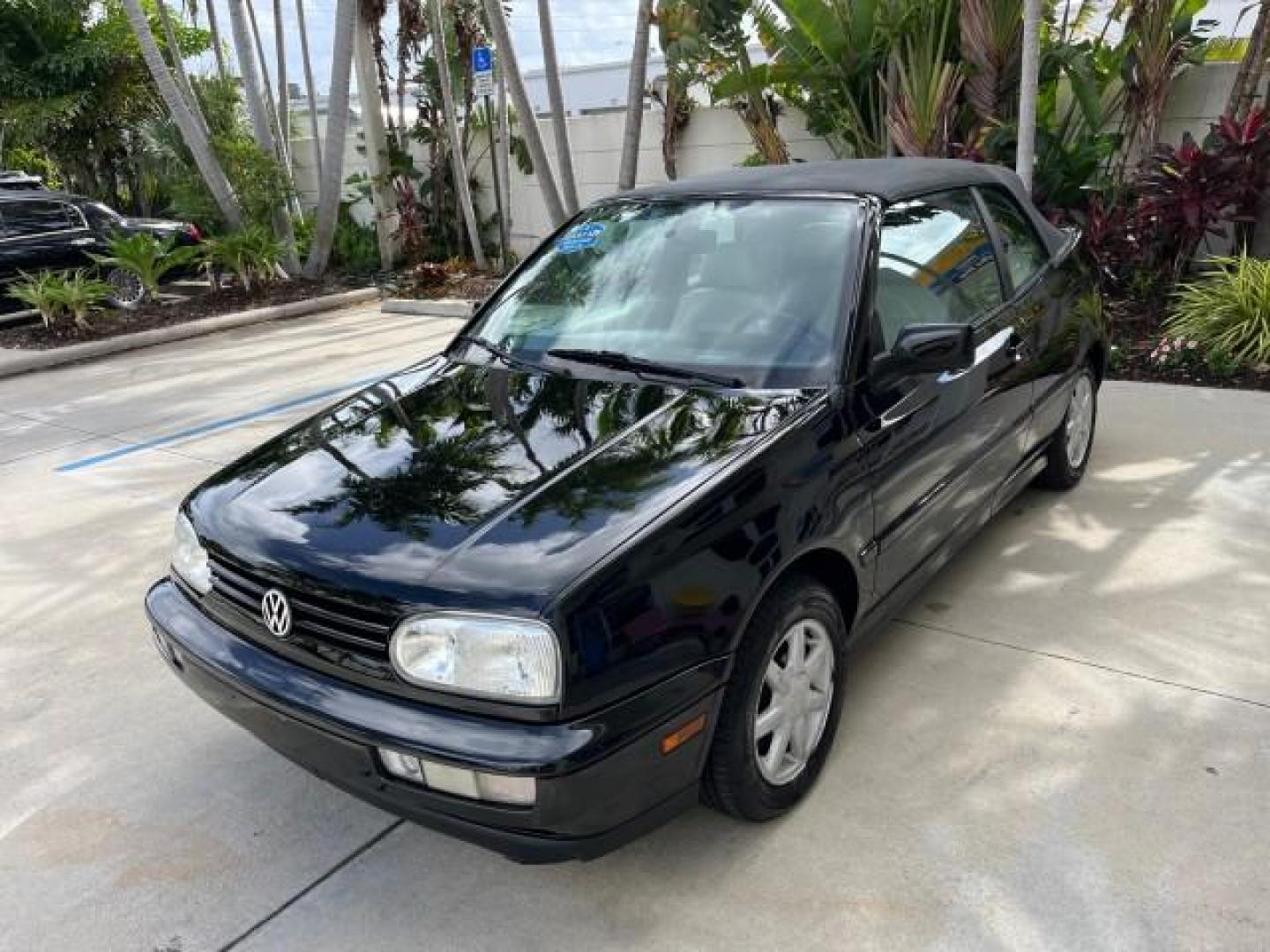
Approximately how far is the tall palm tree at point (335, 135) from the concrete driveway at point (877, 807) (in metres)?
8.39

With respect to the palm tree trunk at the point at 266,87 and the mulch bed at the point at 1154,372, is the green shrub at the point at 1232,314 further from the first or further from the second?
the palm tree trunk at the point at 266,87

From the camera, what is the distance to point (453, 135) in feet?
41.1

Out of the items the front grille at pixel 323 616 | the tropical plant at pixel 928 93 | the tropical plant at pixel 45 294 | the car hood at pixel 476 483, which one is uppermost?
the tropical plant at pixel 928 93

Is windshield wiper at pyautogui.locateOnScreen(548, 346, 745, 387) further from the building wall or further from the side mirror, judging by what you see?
the building wall

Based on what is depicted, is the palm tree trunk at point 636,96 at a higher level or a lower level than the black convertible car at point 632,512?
higher

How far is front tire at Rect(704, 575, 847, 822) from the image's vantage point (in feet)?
8.01

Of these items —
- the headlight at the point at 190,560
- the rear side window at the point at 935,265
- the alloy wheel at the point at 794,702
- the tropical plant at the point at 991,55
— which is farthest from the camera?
the tropical plant at the point at 991,55

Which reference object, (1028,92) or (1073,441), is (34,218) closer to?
(1028,92)

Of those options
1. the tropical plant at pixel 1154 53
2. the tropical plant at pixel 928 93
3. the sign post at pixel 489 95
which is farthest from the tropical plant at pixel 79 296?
the tropical plant at pixel 1154 53

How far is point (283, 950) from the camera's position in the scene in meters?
2.40

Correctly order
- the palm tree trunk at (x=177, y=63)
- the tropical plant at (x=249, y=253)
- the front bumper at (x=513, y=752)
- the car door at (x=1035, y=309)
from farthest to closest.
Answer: the palm tree trunk at (x=177, y=63)
the tropical plant at (x=249, y=253)
the car door at (x=1035, y=309)
the front bumper at (x=513, y=752)

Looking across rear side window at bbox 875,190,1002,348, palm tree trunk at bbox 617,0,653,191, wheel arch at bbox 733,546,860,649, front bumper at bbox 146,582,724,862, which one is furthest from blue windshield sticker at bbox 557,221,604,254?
palm tree trunk at bbox 617,0,653,191

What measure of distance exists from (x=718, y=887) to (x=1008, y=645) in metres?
1.54

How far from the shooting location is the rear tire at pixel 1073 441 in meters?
4.50
